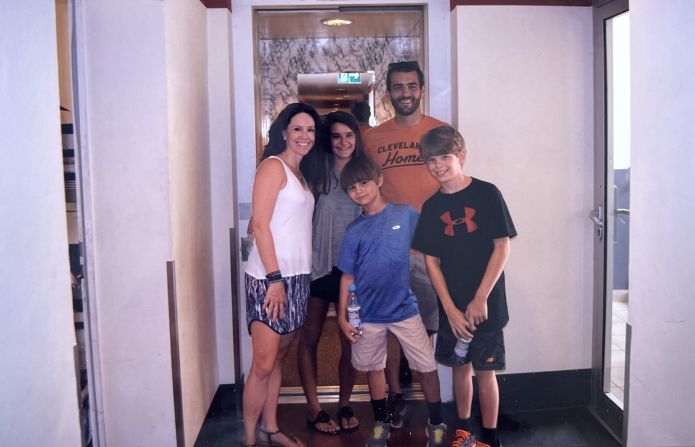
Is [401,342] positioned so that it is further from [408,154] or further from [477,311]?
[408,154]

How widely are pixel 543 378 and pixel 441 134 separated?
146 cm

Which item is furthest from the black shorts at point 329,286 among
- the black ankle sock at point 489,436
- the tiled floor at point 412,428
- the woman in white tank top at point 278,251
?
the black ankle sock at point 489,436

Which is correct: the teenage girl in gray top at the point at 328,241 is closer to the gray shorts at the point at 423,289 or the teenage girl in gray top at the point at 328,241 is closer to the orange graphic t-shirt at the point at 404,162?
the orange graphic t-shirt at the point at 404,162

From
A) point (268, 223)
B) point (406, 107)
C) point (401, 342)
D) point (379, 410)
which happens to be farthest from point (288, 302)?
point (406, 107)

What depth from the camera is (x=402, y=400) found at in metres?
3.22

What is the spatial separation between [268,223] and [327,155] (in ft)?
1.59

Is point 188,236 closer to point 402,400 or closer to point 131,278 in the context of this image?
point 131,278

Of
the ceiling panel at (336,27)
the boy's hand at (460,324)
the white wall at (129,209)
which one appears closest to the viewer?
the white wall at (129,209)

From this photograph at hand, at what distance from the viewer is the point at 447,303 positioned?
8.94ft

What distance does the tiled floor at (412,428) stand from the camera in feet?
9.75

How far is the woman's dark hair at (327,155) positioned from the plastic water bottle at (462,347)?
0.89 meters

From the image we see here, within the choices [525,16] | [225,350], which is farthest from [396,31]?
[225,350]

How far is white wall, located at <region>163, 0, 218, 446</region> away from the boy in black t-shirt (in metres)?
1.01

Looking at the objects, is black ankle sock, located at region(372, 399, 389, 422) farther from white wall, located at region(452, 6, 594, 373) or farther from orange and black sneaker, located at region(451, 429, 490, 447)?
white wall, located at region(452, 6, 594, 373)
